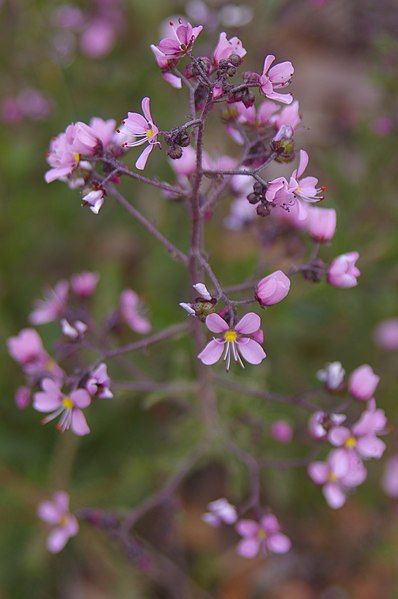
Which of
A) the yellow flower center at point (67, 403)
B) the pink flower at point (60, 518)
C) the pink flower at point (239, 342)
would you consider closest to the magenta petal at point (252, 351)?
the pink flower at point (239, 342)

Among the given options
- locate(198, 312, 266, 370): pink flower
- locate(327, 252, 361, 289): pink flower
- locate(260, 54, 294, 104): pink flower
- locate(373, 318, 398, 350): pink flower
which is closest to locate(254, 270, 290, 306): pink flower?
locate(198, 312, 266, 370): pink flower

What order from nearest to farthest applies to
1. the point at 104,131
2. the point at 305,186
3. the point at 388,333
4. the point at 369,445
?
the point at 305,186
the point at 104,131
the point at 369,445
the point at 388,333

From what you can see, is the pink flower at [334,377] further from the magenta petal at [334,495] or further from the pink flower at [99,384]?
the pink flower at [99,384]

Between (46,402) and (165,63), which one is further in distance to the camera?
(46,402)

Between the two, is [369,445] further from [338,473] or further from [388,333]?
[388,333]

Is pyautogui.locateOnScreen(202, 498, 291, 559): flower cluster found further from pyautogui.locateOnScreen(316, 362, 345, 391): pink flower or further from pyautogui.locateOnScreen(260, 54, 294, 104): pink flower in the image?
pyautogui.locateOnScreen(260, 54, 294, 104): pink flower

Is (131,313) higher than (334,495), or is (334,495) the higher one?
(131,313)

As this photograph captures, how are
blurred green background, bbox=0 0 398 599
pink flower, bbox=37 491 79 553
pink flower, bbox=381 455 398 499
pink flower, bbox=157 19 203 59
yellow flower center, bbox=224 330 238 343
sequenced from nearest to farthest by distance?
pink flower, bbox=157 19 203 59 < yellow flower center, bbox=224 330 238 343 < pink flower, bbox=37 491 79 553 < blurred green background, bbox=0 0 398 599 < pink flower, bbox=381 455 398 499

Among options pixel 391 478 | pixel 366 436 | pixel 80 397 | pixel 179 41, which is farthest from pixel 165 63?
pixel 391 478
